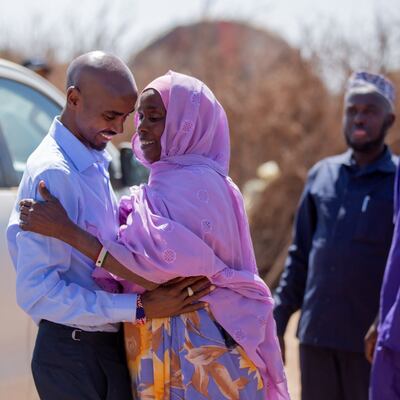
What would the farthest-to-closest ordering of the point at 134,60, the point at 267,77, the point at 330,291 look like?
the point at 134,60 → the point at 267,77 → the point at 330,291

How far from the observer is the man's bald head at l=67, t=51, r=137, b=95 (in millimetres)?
2875

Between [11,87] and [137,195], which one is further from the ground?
[11,87]

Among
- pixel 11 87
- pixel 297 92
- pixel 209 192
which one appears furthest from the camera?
pixel 297 92

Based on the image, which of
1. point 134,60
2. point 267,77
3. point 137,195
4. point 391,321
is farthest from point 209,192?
point 134,60

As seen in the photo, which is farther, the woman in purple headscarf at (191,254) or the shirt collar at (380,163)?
the shirt collar at (380,163)

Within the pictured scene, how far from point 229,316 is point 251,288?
0.12 metres

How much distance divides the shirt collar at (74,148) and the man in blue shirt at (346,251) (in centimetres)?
183

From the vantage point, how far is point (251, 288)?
9.66 ft

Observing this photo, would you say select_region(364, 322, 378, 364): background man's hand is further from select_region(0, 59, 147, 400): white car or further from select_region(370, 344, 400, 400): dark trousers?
select_region(0, 59, 147, 400): white car

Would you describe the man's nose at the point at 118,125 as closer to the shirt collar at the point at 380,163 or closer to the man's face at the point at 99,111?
the man's face at the point at 99,111

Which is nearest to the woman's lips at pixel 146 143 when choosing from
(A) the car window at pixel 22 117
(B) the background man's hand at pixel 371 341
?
(A) the car window at pixel 22 117

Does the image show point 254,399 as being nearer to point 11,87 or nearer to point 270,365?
point 270,365

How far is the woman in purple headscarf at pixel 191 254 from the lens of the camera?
9.16 feet

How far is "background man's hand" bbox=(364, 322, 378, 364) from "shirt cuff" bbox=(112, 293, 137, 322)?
62.5 inches
